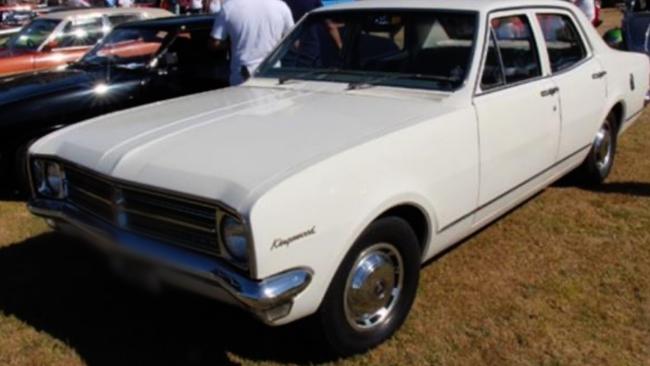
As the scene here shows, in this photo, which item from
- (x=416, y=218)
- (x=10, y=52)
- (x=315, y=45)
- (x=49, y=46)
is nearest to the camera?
(x=416, y=218)

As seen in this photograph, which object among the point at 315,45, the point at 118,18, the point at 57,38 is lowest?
the point at 57,38

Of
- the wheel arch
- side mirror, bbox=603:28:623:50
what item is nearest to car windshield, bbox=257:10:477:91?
the wheel arch

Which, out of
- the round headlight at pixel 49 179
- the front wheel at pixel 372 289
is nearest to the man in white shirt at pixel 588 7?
the front wheel at pixel 372 289

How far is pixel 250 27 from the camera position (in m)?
5.76

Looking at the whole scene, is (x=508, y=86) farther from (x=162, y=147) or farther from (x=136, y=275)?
(x=136, y=275)

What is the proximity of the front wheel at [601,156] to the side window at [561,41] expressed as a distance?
0.72 metres

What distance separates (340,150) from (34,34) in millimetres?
8428

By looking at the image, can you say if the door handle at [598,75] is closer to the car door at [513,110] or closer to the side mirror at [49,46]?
the car door at [513,110]

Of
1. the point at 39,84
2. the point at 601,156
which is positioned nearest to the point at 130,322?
the point at 39,84

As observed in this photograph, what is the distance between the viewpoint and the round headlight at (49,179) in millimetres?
3420

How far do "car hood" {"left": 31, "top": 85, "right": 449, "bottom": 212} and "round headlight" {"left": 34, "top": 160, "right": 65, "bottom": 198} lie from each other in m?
0.09

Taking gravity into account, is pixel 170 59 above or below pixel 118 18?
above

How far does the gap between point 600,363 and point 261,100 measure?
2244mm

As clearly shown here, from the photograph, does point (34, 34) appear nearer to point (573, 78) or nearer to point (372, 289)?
point (573, 78)
